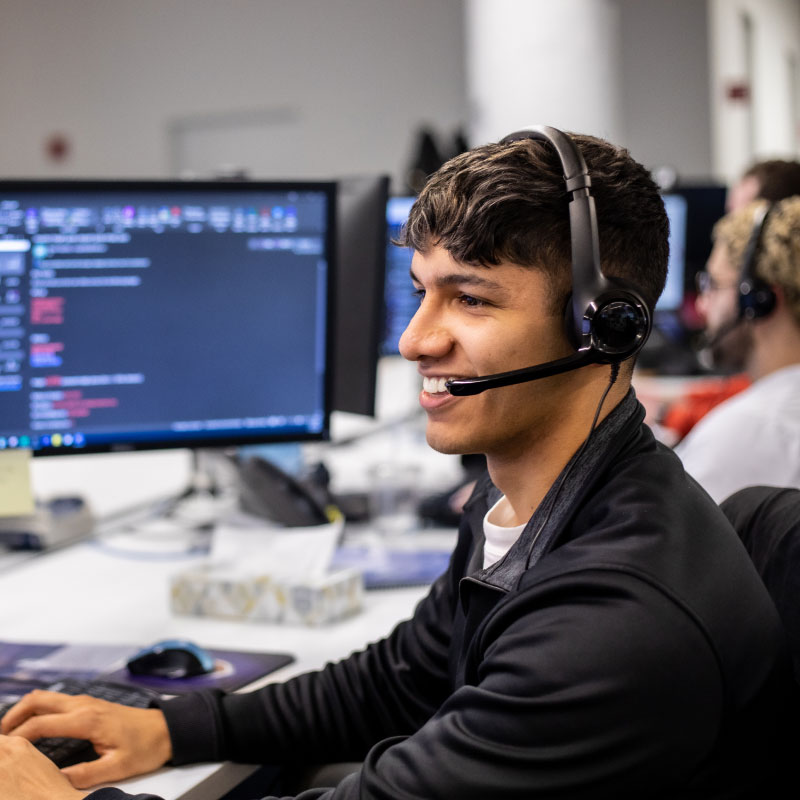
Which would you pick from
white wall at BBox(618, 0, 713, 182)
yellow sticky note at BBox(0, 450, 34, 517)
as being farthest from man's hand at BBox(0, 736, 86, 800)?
white wall at BBox(618, 0, 713, 182)

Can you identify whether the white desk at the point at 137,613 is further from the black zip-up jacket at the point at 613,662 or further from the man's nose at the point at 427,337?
the man's nose at the point at 427,337

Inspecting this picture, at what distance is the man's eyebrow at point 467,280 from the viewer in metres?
0.82

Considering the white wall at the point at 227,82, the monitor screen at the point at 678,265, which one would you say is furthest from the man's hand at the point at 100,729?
the white wall at the point at 227,82

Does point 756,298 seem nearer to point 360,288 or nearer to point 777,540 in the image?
point 360,288

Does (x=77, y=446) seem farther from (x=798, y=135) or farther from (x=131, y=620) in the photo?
(x=798, y=135)

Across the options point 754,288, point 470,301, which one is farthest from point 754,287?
point 470,301

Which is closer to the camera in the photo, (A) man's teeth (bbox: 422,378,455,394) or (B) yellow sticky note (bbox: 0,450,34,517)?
(A) man's teeth (bbox: 422,378,455,394)

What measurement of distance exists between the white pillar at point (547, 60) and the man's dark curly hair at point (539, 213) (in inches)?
118

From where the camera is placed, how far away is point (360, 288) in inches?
65.2

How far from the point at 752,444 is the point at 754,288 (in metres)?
0.31

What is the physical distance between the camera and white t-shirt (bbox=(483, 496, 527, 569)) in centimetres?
89

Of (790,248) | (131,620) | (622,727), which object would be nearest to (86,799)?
(622,727)

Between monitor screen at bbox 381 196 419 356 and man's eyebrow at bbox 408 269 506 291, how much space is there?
1.42 m

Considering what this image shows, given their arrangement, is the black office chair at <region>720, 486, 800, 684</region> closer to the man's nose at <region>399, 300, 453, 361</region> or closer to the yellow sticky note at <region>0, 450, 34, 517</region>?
the man's nose at <region>399, 300, 453, 361</region>
